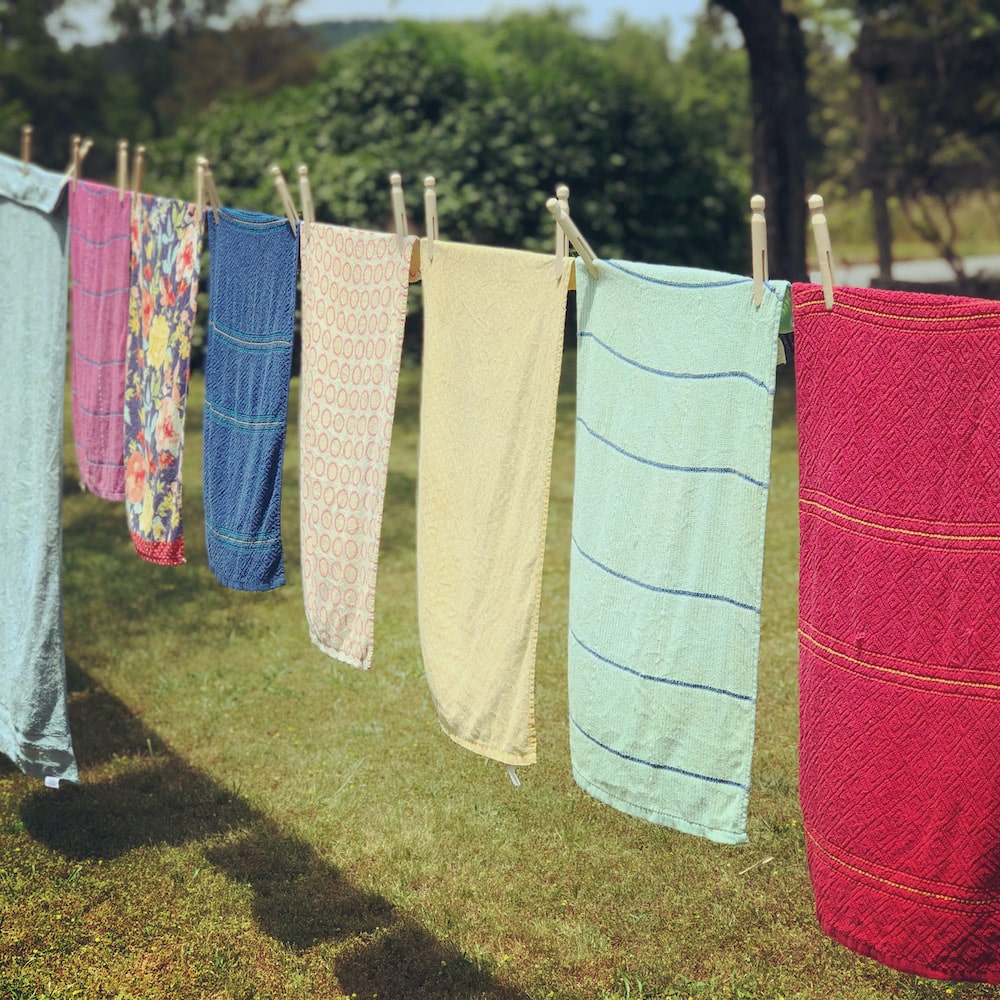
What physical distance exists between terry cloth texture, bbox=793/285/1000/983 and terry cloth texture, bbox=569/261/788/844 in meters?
0.10

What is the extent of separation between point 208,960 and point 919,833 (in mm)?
2050

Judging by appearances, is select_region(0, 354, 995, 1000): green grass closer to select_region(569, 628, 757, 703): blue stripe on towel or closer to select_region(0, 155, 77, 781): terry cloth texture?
select_region(0, 155, 77, 781): terry cloth texture

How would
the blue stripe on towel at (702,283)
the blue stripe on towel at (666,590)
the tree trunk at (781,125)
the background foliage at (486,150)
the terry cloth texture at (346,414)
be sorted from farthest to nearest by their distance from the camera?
the background foliage at (486,150)
the tree trunk at (781,125)
the terry cloth texture at (346,414)
the blue stripe on towel at (666,590)
the blue stripe on towel at (702,283)

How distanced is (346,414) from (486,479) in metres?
0.44

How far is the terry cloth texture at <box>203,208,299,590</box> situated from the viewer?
9.84ft

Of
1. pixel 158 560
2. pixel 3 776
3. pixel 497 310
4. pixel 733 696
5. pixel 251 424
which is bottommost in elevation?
pixel 3 776

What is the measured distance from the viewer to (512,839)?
12.9ft

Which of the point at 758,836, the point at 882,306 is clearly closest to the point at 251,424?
the point at 882,306

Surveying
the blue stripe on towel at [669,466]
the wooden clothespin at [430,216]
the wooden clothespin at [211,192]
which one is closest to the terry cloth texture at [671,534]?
the blue stripe on towel at [669,466]

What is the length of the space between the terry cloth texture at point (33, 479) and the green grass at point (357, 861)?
0.51 meters

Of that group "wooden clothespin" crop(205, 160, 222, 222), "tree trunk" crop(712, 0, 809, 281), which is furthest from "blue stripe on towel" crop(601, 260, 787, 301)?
"tree trunk" crop(712, 0, 809, 281)

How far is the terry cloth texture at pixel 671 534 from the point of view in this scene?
2141mm

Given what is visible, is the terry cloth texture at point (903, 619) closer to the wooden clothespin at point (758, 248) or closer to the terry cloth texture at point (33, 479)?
the wooden clothespin at point (758, 248)

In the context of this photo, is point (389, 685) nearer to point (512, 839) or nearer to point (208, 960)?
point (512, 839)
